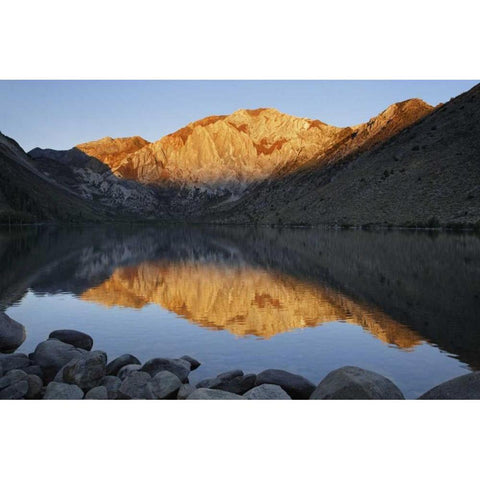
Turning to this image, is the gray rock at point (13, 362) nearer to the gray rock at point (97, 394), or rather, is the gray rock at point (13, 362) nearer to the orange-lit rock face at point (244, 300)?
the gray rock at point (97, 394)

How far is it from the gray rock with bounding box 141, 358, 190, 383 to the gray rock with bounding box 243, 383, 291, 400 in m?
3.62

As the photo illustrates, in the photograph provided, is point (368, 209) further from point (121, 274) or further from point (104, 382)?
point (104, 382)

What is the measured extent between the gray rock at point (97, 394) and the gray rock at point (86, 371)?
1.18m

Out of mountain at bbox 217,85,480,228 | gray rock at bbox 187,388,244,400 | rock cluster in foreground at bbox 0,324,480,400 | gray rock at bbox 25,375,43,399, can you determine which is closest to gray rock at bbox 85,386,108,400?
rock cluster in foreground at bbox 0,324,480,400

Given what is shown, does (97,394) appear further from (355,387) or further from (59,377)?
(355,387)

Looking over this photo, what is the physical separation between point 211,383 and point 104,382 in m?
3.34

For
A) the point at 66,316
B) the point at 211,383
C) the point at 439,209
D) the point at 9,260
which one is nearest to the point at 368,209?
the point at 439,209

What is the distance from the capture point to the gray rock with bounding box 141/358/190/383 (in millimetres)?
17141

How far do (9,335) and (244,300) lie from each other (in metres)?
Result: 14.4

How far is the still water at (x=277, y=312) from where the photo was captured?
65.1ft

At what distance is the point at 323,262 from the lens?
52.8m

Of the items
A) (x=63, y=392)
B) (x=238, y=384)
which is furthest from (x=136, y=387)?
(x=238, y=384)

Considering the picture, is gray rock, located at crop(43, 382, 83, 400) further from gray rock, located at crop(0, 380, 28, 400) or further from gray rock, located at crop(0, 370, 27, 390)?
gray rock, located at crop(0, 370, 27, 390)

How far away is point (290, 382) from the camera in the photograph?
51.8 ft
